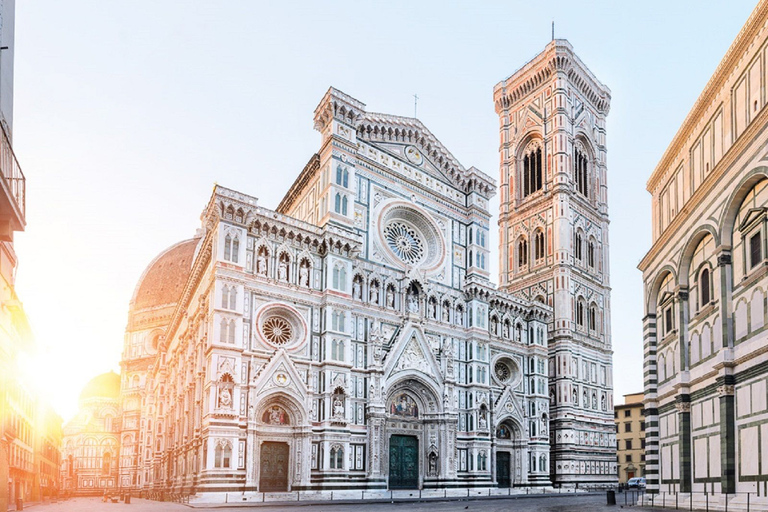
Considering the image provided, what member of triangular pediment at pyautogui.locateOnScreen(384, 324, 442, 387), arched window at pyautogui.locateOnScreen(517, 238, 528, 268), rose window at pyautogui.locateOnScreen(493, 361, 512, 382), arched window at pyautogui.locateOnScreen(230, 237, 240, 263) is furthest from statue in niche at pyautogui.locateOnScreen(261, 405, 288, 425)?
arched window at pyautogui.locateOnScreen(517, 238, 528, 268)

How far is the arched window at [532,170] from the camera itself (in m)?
73.4

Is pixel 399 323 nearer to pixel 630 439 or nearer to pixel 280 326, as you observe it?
pixel 280 326

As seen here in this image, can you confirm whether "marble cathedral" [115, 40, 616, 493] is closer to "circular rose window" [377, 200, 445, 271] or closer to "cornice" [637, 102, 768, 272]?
"circular rose window" [377, 200, 445, 271]

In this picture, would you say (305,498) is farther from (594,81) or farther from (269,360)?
(594,81)

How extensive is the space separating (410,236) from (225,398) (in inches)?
786

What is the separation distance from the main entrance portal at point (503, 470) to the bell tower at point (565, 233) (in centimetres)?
773

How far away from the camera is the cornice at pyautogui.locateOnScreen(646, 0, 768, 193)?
25.4 metres

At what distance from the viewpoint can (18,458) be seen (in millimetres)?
45531

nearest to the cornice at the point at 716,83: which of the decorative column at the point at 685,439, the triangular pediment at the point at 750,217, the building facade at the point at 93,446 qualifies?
the triangular pediment at the point at 750,217

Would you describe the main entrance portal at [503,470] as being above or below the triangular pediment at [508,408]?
below

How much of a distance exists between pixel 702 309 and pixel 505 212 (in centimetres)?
4633

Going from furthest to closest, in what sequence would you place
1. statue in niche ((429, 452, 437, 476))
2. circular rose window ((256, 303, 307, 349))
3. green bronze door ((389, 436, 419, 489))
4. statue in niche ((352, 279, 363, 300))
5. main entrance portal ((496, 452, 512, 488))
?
main entrance portal ((496, 452, 512, 488)), statue in niche ((429, 452, 437, 476)), statue in niche ((352, 279, 363, 300)), green bronze door ((389, 436, 419, 489)), circular rose window ((256, 303, 307, 349))

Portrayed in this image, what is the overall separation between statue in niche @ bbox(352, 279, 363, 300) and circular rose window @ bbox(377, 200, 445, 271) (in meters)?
3.82

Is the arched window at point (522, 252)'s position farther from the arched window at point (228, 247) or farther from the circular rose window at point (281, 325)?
the arched window at point (228, 247)
